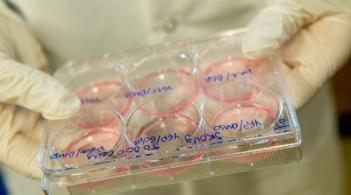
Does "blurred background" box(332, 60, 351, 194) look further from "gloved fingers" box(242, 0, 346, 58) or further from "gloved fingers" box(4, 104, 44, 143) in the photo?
"gloved fingers" box(4, 104, 44, 143)

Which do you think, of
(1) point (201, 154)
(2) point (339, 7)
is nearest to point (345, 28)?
(2) point (339, 7)

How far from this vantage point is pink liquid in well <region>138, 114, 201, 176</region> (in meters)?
0.56

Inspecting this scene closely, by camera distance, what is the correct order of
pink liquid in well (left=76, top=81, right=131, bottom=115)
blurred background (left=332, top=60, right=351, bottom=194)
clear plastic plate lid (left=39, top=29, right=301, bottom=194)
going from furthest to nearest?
blurred background (left=332, top=60, right=351, bottom=194), pink liquid in well (left=76, top=81, right=131, bottom=115), clear plastic plate lid (left=39, top=29, right=301, bottom=194)

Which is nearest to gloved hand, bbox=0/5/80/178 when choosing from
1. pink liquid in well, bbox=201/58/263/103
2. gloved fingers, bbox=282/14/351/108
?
pink liquid in well, bbox=201/58/263/103

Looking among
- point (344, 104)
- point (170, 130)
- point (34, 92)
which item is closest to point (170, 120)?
point (170, 130)

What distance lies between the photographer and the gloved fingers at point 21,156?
24.6 inches

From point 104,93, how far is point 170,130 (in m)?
0.13

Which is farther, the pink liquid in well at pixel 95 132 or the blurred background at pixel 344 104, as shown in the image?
the blurred background at pixel 344 104

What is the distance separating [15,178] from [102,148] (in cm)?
25

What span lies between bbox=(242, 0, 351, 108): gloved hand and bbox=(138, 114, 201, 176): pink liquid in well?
0.12 metres

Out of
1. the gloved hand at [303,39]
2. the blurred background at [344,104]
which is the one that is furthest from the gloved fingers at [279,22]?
the blurred background at [344,104]

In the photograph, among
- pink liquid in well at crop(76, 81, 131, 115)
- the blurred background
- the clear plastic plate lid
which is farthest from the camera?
the blurred background

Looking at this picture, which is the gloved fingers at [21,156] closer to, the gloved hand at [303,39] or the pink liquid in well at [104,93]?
the pink liquid in well at [104,93]

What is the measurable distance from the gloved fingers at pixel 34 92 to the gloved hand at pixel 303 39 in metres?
0.22
